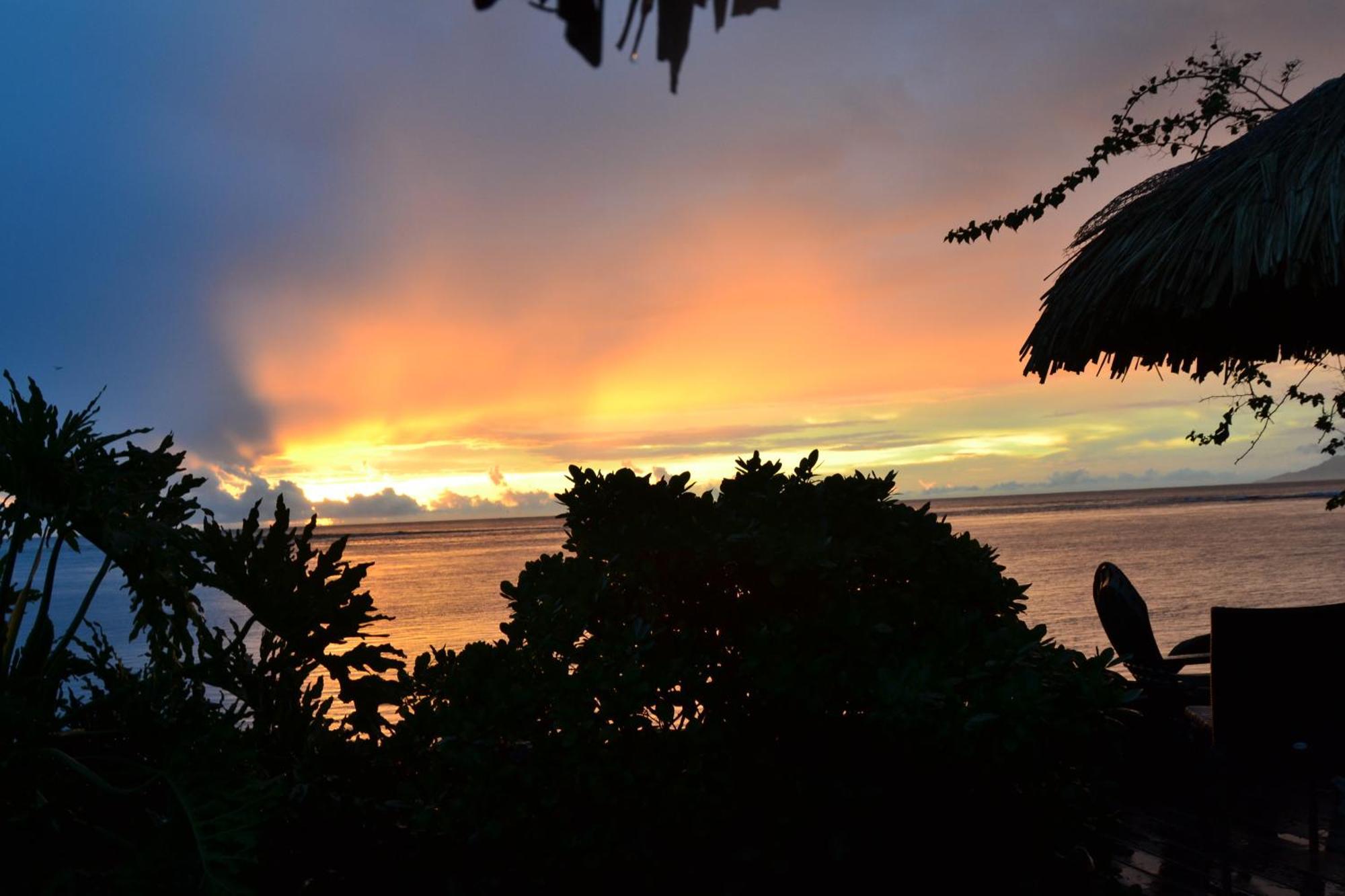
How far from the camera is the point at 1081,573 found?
22.9 meters

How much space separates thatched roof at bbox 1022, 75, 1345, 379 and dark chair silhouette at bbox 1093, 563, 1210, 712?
1.37 m

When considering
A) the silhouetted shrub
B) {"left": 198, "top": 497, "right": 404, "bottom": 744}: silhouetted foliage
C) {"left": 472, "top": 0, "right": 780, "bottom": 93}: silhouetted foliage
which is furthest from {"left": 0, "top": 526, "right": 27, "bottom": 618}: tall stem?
{"left": 472, "top": 0, "right": 780, "bottom": 93}: silhouetted foliage

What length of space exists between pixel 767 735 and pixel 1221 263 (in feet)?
10.9

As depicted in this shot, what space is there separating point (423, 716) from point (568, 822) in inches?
24.2

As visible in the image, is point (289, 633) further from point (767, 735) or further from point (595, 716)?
point (767, 735)

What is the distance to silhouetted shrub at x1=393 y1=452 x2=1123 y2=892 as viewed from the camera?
9.01 feet

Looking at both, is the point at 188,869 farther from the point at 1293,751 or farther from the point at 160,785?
the point at 1293,751

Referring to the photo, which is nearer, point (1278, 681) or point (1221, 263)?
point (1278, 681)

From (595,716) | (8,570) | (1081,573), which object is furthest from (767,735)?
(1081,573)

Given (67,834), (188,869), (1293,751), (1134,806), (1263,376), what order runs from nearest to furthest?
1. (188,869)
2. (67,834)
3. (1293,751)
4. (1134,806)
5. (1263,376)

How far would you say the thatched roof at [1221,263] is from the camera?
4500 millimetres

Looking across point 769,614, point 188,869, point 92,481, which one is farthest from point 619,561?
point 92,481

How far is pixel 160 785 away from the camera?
3209mm

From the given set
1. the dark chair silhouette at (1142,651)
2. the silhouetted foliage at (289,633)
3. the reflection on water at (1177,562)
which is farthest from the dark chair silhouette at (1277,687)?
the silhouetted foliage at (289,633)
